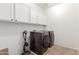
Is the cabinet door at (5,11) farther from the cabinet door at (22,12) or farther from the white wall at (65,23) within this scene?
the white wall at (65,23)

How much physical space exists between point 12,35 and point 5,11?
26 cm

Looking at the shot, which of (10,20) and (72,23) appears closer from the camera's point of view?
(10,20)

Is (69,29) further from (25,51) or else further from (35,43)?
(25,51)

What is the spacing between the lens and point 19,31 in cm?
96

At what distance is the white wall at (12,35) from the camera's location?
0.89 metres

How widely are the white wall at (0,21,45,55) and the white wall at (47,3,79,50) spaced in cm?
17

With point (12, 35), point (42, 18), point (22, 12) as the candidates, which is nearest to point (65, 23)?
point (42, 18)

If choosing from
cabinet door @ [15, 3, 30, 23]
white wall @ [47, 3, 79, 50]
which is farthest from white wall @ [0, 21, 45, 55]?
white wall @ [47, 3, 79, 50]

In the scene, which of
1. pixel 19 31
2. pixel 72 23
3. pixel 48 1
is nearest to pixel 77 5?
pixel 72 23

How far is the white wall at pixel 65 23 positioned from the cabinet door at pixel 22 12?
0.24m

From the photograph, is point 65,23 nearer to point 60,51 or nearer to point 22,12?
point 60,51

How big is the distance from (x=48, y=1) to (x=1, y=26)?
552mm
